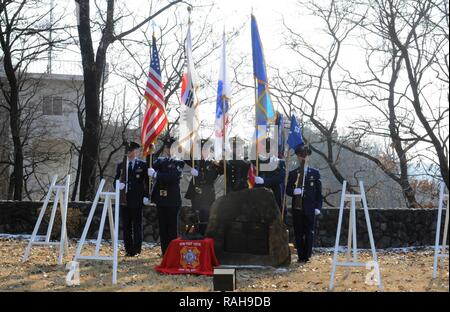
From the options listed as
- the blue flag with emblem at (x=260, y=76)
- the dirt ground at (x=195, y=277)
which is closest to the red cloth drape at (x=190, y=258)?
the dirt ground at (x=195, y=277)

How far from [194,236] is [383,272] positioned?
9.44ft

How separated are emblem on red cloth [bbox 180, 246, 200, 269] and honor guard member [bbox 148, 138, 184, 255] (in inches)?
62.5

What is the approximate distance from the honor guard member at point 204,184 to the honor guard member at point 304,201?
1.53 m

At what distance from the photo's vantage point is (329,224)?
12.6m

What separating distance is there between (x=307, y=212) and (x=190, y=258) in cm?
233

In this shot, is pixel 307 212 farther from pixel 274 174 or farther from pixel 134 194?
pixel 134 194

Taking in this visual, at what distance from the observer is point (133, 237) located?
33.3 ft

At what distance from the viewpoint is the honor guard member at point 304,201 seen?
9492 mm

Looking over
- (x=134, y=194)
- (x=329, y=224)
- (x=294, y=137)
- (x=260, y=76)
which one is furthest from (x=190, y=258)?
(x=329, y=224)

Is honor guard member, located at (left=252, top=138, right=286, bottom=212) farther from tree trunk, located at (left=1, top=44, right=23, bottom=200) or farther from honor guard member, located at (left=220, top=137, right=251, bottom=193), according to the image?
tree trunk, located at (left=1, top=44, right=23, bottom=200)

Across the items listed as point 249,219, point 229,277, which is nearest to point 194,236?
point 249,219

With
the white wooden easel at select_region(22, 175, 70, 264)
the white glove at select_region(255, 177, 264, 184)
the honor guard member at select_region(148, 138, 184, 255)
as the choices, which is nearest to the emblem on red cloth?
the honor guard member at select_region(148, 138, 184, 255)

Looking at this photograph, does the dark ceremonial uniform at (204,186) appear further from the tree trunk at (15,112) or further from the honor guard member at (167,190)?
the tree trunk at (15,112)

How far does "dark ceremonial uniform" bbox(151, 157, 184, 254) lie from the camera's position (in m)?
9.59
